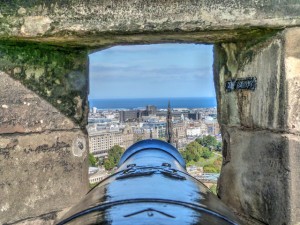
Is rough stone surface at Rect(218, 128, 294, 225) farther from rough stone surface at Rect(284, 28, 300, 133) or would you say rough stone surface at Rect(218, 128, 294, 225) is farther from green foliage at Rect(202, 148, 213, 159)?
green foliage at Rect(202, 148, 213, 159)

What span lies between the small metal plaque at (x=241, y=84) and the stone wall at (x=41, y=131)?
778mm

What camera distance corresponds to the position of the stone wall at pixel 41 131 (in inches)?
98.1

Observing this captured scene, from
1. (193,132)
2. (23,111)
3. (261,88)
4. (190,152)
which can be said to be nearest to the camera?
(261,88)

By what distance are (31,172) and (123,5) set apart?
94 centimetres

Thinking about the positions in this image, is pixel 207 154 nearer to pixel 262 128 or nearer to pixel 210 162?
pixel 210 162

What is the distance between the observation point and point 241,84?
264 cm

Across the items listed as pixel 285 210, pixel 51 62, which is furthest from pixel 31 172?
pixel 285 210

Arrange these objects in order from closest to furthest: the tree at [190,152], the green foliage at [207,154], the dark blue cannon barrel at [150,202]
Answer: the dark blue cannon barrel at [150,202] < the tree at [190,152] < the green foliage at [207,154]

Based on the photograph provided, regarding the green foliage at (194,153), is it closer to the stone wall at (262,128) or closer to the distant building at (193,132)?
the distant building at (193,132)

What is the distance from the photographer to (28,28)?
2.29 metres

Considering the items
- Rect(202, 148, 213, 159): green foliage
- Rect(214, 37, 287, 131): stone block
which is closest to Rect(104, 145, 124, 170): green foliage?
Rect(202, 148, 213, 159): green foliage

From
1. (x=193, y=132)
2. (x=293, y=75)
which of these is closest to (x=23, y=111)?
(x=293, y=75)

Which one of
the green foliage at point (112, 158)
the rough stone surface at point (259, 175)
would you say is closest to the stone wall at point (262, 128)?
the rough stone surface at point (259, 175)

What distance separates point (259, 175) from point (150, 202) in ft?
3.87
